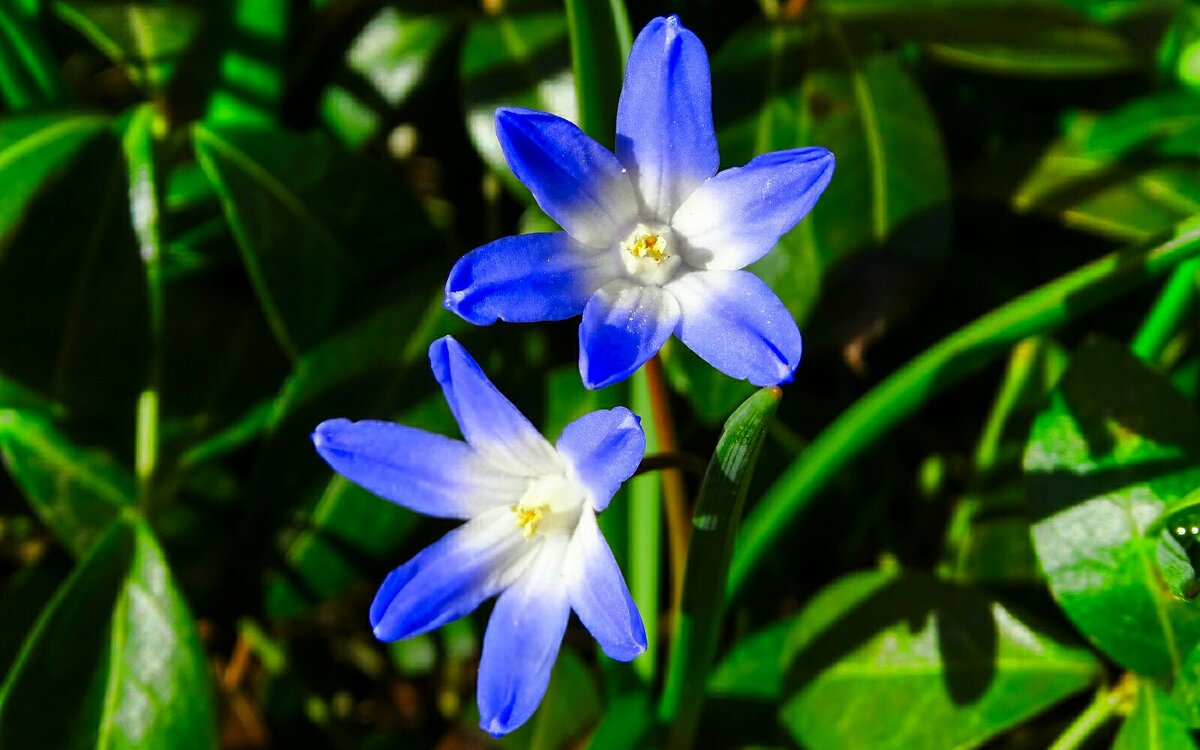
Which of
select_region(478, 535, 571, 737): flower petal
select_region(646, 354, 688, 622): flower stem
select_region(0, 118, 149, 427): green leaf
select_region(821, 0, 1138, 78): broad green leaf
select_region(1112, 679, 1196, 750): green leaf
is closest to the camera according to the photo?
select_region(478, 535, 571, 737): flower petal

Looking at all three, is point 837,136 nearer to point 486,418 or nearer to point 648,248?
point 648,248

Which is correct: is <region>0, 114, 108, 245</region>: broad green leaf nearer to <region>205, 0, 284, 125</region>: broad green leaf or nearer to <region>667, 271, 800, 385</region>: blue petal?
<region>205, 0, 284, 125</region>: broad green leaf

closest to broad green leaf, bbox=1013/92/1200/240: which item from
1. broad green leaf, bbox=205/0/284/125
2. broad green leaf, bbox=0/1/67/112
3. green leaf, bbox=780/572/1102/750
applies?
green leaf, bbox=780/572/1102/750

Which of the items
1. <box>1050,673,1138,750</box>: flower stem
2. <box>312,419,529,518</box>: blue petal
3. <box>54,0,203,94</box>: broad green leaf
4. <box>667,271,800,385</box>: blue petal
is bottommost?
<box>1050,673,1138,750</box>: flower stem

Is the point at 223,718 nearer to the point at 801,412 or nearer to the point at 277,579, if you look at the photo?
the point at 277,579

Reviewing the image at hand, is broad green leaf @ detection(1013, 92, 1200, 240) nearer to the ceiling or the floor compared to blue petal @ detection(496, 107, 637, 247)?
nearer to the floor

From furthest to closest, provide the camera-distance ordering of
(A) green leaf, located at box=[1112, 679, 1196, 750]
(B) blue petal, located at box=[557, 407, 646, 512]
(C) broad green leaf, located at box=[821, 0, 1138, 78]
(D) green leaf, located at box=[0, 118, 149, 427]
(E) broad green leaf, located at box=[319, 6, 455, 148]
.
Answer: (E) broad green leaf, located at box=[319, 6, 455, 148], (C) broad green leaf, located at box=[821, 0, 1138, 78], (D) green leaf, located at box=[0, 118, 149, 427], (A) green leaf, located at box=[1112, 679, 1196, 750], (B) blue petal, located at box=[557, 407, 646, 512]

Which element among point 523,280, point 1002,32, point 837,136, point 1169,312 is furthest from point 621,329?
point 1002,32

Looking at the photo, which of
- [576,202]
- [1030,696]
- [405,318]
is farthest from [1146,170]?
[405,318]
